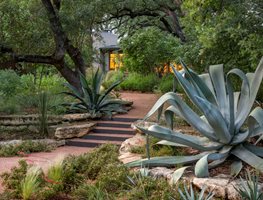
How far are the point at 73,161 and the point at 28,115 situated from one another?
14.6ft

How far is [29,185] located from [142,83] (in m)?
13.1

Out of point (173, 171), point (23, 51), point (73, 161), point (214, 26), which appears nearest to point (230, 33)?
point (214, 26)

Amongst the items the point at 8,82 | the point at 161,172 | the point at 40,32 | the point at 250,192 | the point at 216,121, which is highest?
the point at 40,32

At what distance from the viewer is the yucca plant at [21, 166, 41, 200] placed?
5082 millimetres

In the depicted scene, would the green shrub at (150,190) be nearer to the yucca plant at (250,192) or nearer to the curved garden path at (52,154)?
the yucca plant at (250,192)

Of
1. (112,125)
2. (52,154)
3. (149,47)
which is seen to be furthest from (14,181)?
(149,47)

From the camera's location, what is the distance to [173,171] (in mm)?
5746

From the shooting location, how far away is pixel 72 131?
32.6ft

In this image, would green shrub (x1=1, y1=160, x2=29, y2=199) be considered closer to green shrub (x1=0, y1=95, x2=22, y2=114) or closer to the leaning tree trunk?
green shrub (x1=0, y1=95, x2=22, y2=114)

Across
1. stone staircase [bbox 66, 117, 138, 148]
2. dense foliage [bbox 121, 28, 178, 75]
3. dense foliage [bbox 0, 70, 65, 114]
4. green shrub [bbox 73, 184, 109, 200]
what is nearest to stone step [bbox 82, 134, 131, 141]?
stone staircase [bbox 66, 117, 138, 148]

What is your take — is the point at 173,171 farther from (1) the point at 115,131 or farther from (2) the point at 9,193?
(1) the point at 115,131

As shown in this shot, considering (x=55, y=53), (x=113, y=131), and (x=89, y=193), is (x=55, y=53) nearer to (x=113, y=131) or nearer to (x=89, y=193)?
(x=113, y=131)

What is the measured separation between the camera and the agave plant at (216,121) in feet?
18.3

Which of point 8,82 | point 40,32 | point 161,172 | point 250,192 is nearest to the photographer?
point 250,192
